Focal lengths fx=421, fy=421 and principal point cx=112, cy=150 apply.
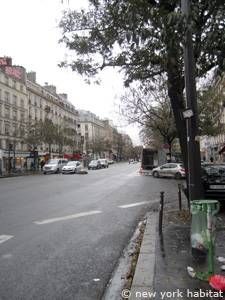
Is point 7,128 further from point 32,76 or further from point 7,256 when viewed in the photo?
point 7,256

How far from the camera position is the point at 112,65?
13.9 meters

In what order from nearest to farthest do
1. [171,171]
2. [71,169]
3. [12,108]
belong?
[171,171], [71,169], [12,108]

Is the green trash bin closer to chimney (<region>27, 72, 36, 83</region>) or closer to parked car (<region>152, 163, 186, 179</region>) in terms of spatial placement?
parked car (<region>152, 163, 186, 179</region>)

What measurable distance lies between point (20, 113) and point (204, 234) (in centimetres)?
7011

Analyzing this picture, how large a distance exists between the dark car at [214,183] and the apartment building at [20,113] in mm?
43661

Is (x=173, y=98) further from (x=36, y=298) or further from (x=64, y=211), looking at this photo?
(x=36, y=298)

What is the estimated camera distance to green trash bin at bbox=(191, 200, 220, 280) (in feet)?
18.0

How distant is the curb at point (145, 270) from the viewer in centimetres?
496

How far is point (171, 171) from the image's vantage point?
118ft

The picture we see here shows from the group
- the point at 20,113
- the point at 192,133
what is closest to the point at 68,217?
the point at 192,133

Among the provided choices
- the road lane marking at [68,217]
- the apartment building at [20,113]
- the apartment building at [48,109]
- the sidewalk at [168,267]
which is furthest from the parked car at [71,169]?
the sidewalk at [168,267]

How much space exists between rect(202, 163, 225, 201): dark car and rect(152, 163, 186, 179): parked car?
67.8 ft

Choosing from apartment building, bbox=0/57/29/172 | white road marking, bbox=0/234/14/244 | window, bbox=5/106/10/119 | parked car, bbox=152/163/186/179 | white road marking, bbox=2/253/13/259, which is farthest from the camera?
window, bbox=5/106/10/119

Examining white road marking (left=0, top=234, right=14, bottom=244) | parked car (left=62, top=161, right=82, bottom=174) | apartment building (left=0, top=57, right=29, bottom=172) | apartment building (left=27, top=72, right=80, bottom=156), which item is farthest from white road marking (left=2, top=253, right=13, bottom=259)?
apartment building (left=27, top=72, right=80, bottom=156)
